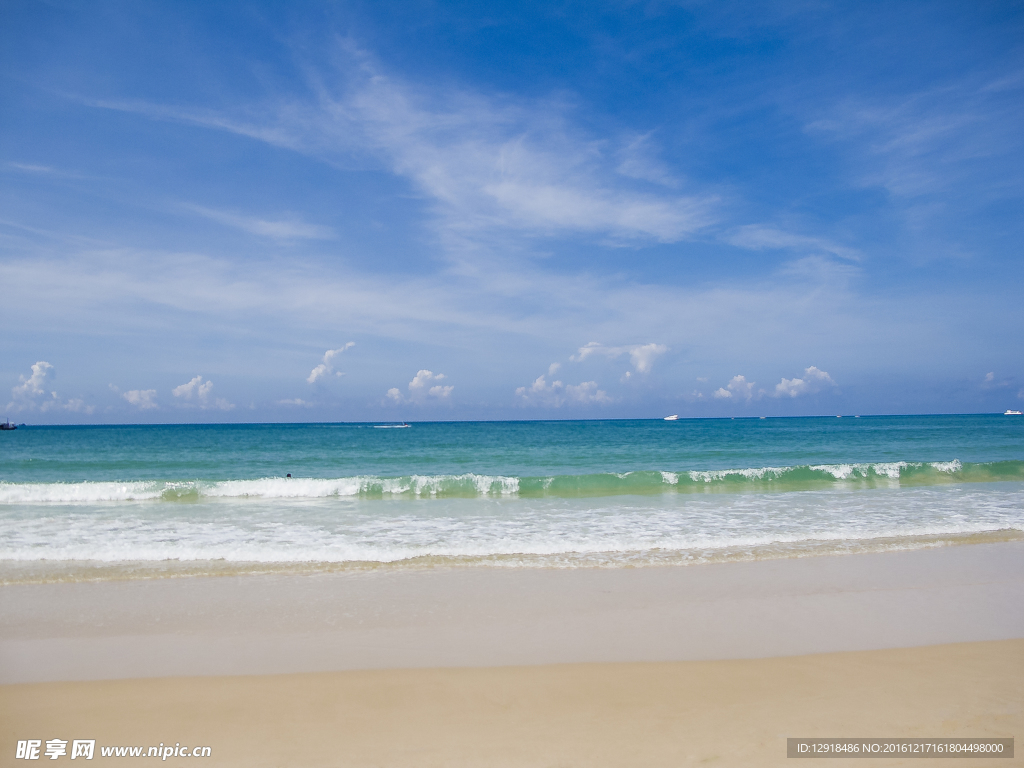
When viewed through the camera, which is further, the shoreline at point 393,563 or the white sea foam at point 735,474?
the white sea foam at point 735,474

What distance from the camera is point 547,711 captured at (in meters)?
4.22

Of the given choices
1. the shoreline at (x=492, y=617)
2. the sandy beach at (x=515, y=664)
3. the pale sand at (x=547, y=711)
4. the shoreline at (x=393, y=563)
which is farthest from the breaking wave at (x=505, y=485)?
the pale sand at (x=547, y=711)

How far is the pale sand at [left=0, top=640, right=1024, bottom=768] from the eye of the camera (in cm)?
369

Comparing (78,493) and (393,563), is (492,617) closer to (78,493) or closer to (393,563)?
(393,563)

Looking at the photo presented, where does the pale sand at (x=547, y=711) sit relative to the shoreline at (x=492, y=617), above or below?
above

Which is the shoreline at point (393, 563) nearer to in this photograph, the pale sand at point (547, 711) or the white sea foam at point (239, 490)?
the pale sand at point (547, 711)

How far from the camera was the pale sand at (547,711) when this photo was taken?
12.1 ft

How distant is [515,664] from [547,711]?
2.93 ft

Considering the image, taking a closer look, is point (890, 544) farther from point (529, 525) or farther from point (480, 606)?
point (480, 606)

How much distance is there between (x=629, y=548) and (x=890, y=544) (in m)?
4.75

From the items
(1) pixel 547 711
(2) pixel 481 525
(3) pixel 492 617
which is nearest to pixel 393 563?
(3) pixel 492 617

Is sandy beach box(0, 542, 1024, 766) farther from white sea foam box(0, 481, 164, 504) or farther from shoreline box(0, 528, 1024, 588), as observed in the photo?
white sea foam box(0, 481, 164, 504)

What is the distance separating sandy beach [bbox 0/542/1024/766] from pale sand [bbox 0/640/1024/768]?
0.8 inches

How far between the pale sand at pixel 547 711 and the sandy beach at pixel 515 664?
0.02 metres
